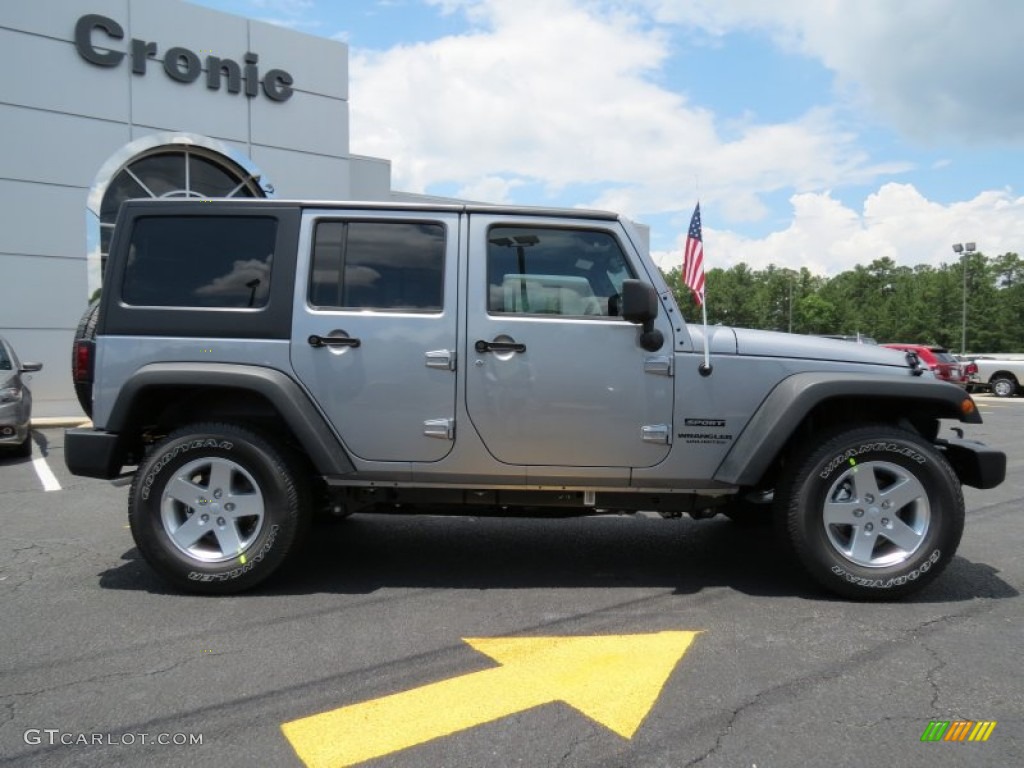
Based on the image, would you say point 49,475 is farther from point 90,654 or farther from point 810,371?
point 810,371

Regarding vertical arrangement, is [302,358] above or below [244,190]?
below

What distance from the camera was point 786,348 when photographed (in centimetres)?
408

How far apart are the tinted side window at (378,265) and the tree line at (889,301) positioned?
3092 cm

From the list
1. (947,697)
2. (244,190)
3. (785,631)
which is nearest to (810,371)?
(785,631)

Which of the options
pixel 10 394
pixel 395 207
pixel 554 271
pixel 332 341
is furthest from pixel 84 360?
pixel 10 394

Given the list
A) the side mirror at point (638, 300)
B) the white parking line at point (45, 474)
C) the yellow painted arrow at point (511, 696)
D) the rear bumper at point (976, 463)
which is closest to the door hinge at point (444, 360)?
the side mirror at point (638, 300)

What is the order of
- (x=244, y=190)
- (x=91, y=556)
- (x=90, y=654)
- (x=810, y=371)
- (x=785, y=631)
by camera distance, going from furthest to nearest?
(x=244, y=190) → (x=91, y=556) → (x=810, y=371) → (x=785, y=631) → (x=90, y=654)

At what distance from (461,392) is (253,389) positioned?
3.54 ft

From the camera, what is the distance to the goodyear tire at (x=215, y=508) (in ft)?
13.2

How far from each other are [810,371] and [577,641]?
1.85 m

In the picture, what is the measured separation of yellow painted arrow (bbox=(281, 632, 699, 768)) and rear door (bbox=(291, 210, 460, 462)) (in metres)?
1.16

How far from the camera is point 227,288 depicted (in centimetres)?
414

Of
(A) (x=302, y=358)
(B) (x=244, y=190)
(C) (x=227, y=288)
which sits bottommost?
(A) (x=302, y=358)

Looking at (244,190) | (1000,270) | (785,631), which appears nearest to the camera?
(785,631)
